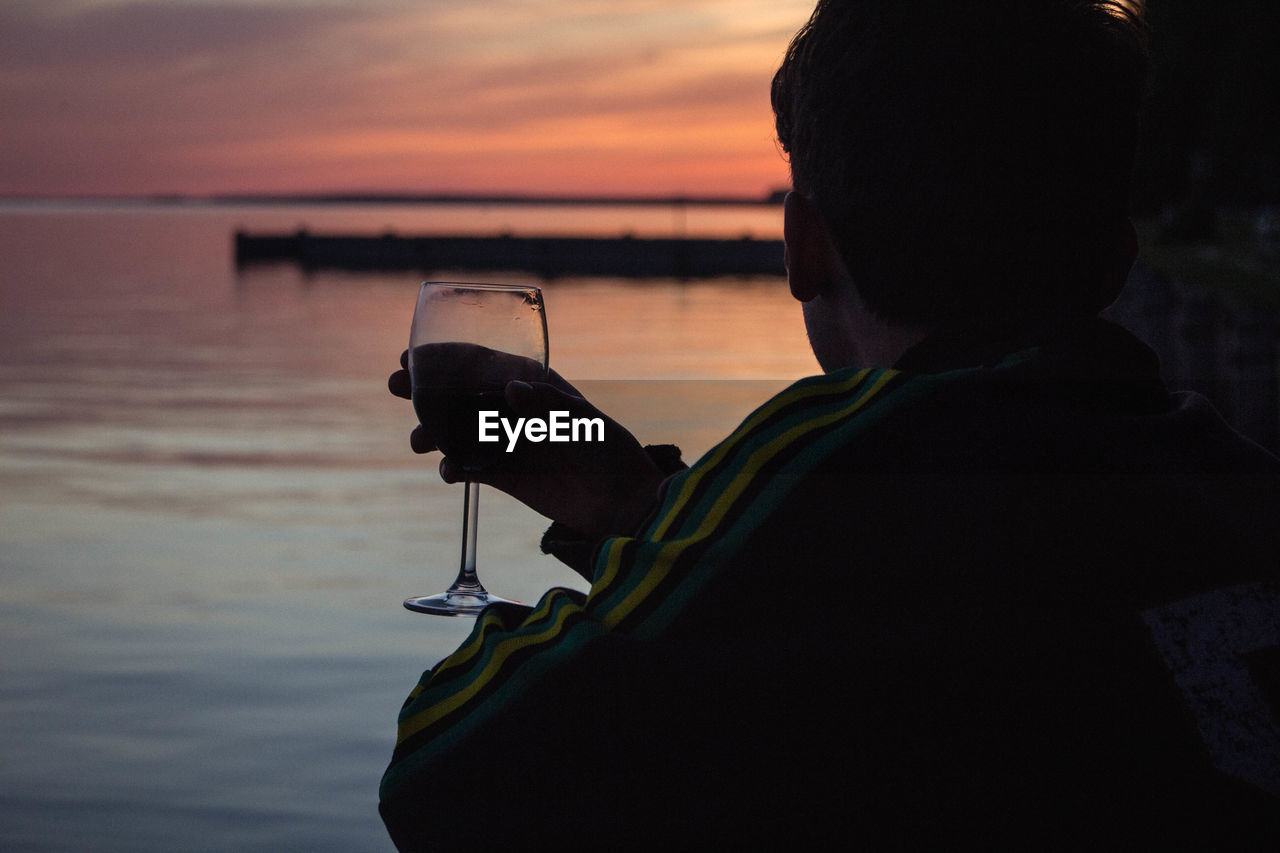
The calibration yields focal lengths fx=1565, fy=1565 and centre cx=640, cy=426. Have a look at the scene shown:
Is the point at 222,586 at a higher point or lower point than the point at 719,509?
lower

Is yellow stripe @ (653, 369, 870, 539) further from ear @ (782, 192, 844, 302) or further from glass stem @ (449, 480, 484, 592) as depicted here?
glass stem @ (449, 480, 484, 592)

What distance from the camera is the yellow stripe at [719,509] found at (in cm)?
130

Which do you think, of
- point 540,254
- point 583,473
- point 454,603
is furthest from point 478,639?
point 540,254

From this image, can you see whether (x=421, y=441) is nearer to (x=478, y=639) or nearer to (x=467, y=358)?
(x=467, y=358)

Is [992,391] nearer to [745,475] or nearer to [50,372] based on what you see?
[745,475]

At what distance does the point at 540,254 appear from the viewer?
72.9 metres

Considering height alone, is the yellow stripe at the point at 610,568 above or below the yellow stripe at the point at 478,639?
above

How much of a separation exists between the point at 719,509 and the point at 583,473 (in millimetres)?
436

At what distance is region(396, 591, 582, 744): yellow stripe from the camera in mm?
1384

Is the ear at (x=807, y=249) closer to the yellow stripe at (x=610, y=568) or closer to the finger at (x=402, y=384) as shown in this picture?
the yellow stripe at (x=610, y=568)

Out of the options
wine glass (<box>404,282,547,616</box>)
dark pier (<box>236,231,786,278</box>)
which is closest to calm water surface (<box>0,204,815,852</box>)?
wine glass (<box>404,282,547,616</box>)

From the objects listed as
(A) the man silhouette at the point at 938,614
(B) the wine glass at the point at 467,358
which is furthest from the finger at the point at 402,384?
(A) the man silhouette at the point at 938,614

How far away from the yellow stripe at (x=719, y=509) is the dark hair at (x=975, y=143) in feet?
0.54

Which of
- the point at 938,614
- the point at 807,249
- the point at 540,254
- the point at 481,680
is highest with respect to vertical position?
the point at 807,249
